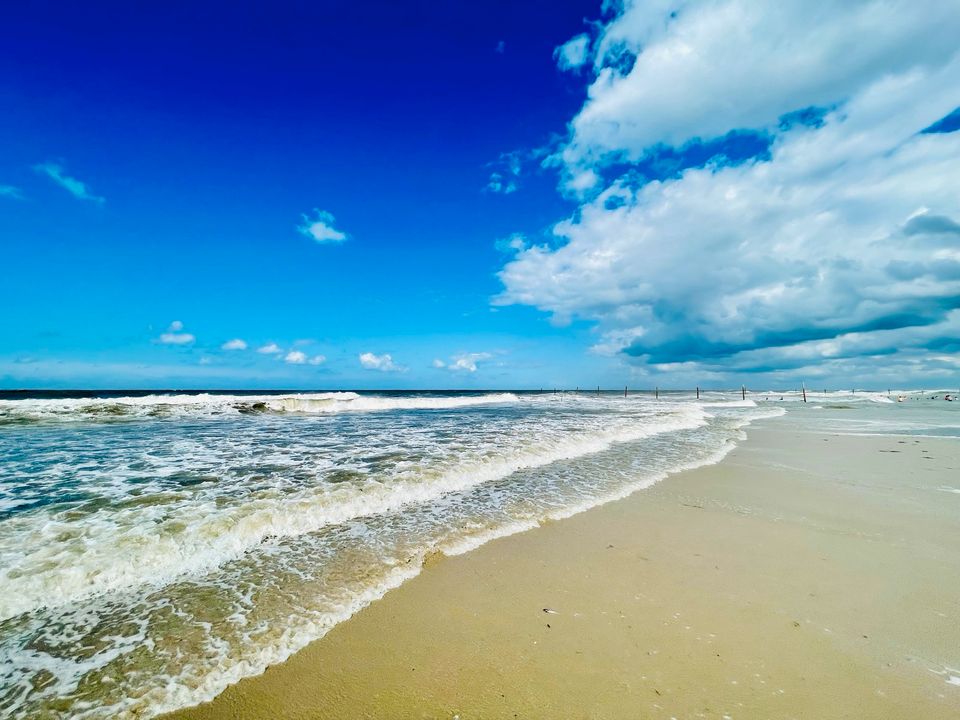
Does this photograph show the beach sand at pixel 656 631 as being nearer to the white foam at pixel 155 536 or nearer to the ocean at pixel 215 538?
the ocean at pixel 215 538

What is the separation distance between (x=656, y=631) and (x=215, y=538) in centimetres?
501

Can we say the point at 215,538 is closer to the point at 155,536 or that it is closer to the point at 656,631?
the point at 155,536

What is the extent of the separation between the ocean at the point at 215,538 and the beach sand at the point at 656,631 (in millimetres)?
455

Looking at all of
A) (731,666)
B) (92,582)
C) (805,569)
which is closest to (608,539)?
(805,569)

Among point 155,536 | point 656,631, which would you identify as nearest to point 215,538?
point 155,536

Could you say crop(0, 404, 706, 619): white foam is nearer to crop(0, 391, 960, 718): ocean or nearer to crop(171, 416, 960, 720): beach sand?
crop(0, 391, 960, 718): ocean

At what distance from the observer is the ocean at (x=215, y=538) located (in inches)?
120

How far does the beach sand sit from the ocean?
0.45 m

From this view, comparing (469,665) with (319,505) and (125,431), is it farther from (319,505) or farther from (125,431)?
(125,431)

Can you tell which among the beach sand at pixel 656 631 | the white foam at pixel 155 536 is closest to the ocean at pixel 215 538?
the white foam at pixel 155 536

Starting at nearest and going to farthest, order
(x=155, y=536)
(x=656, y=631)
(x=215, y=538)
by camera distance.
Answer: (x=656, y=631) → (x=155, y=536) → (x=215, y=538)

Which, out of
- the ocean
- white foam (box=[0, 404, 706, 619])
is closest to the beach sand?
the ocean

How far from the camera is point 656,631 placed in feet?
11.7

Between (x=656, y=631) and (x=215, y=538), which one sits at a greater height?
(x=215, y=538)
